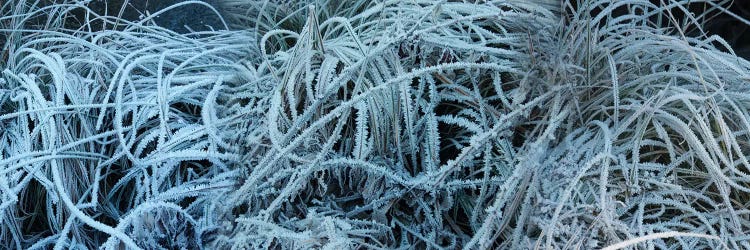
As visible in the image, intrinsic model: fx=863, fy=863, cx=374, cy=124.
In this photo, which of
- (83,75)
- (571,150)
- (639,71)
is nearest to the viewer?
(571,150)

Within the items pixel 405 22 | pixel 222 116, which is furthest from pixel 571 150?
pixel 222 116

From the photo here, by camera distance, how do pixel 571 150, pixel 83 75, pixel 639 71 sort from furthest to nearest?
pixel 83 75 < pixel 639 71 < pixel 571 150

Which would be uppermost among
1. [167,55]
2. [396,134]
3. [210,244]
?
[167,55]

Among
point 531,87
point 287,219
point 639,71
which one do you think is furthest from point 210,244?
point 639,71

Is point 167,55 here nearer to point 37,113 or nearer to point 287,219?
point 37,113

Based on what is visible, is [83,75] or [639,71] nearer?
[639,71]

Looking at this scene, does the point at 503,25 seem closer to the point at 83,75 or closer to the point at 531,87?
the point at 531,87

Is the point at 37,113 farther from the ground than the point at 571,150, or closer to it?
farther from the ground
